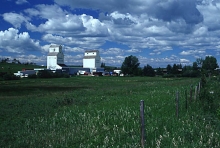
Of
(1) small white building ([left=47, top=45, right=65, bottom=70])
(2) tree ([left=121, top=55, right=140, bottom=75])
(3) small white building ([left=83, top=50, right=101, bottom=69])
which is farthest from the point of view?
(3) small white building ([left=83, top=50, right=101, bottom=69])

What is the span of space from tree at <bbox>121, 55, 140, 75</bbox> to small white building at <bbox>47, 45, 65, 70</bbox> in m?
32.4

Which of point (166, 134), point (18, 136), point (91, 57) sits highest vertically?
point (91, 57)

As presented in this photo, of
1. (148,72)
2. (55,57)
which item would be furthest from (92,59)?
(148,72)

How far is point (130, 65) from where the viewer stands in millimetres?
133500

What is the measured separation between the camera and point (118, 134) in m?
11.6

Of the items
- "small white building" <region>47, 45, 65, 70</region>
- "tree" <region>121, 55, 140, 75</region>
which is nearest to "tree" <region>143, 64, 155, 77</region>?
"tree" <region>121, 55, 140, 75</region>

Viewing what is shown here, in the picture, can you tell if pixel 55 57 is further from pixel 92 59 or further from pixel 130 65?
pixel 130 65

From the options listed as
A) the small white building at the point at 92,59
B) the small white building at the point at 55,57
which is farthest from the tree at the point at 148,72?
the small white building at the point at 55,57

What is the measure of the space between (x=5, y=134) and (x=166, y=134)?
8.24m

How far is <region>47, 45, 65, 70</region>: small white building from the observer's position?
465ft

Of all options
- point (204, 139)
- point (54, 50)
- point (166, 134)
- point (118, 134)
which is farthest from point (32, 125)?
point (54, 50)

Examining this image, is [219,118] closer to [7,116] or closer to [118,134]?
[118,134]

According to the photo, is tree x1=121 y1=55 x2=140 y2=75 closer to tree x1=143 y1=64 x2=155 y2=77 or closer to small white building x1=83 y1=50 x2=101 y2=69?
tree x1=143 y1=64 x2=155 y2=77

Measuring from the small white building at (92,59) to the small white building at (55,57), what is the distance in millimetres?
15122
